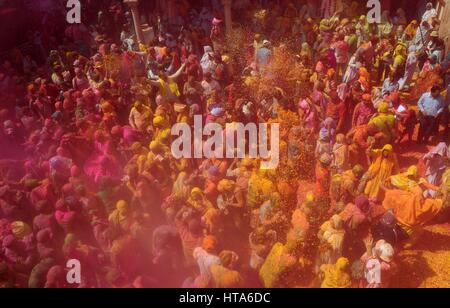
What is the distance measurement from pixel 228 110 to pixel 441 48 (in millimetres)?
5589

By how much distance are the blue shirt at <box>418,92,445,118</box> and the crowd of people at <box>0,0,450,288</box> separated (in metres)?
0.02

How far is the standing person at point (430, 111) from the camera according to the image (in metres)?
7.96

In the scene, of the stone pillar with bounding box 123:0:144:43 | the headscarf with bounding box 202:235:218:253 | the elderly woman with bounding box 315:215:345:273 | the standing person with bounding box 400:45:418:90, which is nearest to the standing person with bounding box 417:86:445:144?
the standing person with bounding box 400:45:418:90

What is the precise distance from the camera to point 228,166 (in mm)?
7090

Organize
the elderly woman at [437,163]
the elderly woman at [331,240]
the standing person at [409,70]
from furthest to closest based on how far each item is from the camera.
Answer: the standing person at [409,70] → the elderly woman at [437,163] → the elderly woman at [331,240]

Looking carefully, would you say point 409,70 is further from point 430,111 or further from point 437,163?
point 437,163

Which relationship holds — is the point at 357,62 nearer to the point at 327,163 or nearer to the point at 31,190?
the point at 327,163

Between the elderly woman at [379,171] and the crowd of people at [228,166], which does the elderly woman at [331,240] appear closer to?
the crowd of people at [228,166]

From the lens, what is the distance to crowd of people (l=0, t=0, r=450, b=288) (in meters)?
5.80

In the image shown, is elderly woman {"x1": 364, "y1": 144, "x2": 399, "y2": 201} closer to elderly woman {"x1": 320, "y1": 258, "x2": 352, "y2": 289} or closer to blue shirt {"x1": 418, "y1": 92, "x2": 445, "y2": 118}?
elderly woman {"x1": 320, "y1": 258, "x2": 352, "y2": 289}

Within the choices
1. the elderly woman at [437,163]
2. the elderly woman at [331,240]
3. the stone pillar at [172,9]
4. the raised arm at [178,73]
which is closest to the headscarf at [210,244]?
Result: the elderly woman at [331,240]

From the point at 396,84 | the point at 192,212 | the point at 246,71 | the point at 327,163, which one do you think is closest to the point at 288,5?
the point at 246,71

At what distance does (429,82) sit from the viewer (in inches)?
373

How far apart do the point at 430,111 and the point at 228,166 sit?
4137 millimetres
